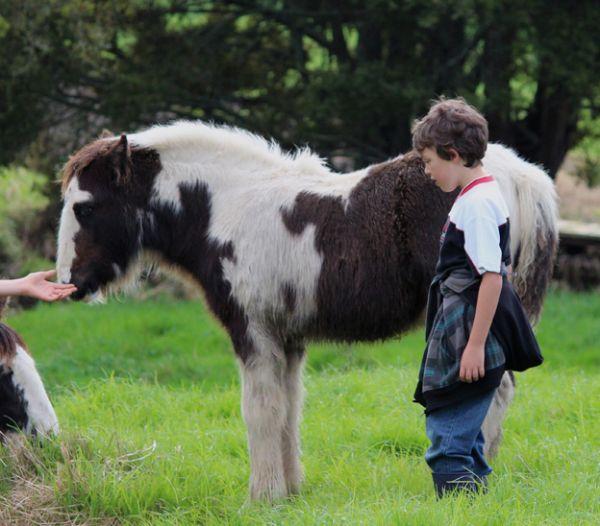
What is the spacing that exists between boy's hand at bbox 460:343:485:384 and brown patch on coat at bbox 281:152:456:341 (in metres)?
0.77

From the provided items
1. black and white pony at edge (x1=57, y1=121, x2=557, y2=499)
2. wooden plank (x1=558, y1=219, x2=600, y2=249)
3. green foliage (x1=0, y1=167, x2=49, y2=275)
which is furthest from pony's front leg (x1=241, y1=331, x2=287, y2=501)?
green foliage (x1=0, y1=167, x2=49, y2=275)

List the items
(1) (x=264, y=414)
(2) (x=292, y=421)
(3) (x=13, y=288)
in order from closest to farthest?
(3) (x=13, y=288), (1) (x=264, y=414), (2) (x=292, y=421)

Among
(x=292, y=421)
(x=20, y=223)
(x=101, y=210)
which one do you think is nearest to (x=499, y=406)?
(x=292, y=421)

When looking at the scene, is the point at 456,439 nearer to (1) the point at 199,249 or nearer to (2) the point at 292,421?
(2) the point at 292,421

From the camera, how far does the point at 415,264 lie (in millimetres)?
4871

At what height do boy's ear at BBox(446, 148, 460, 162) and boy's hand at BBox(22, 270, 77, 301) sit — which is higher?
boy's ear at BBox(446, 148, 460, 162)

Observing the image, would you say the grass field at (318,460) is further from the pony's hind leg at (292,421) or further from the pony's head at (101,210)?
the pony's head at (101,210)

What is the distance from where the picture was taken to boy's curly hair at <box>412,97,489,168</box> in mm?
4227

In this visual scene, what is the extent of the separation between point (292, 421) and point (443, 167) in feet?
5.69

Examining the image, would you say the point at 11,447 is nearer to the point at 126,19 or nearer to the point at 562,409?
the point at 562,409

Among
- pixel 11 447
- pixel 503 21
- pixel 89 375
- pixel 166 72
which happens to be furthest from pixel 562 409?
pixel 166 72

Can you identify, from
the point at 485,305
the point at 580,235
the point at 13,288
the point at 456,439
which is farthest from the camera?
the point at 580,235

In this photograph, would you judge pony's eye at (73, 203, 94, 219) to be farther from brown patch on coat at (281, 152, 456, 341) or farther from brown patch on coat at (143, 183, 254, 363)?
brown patch on coat at (281, 152, 456, 341)

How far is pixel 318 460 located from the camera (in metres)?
5.68
